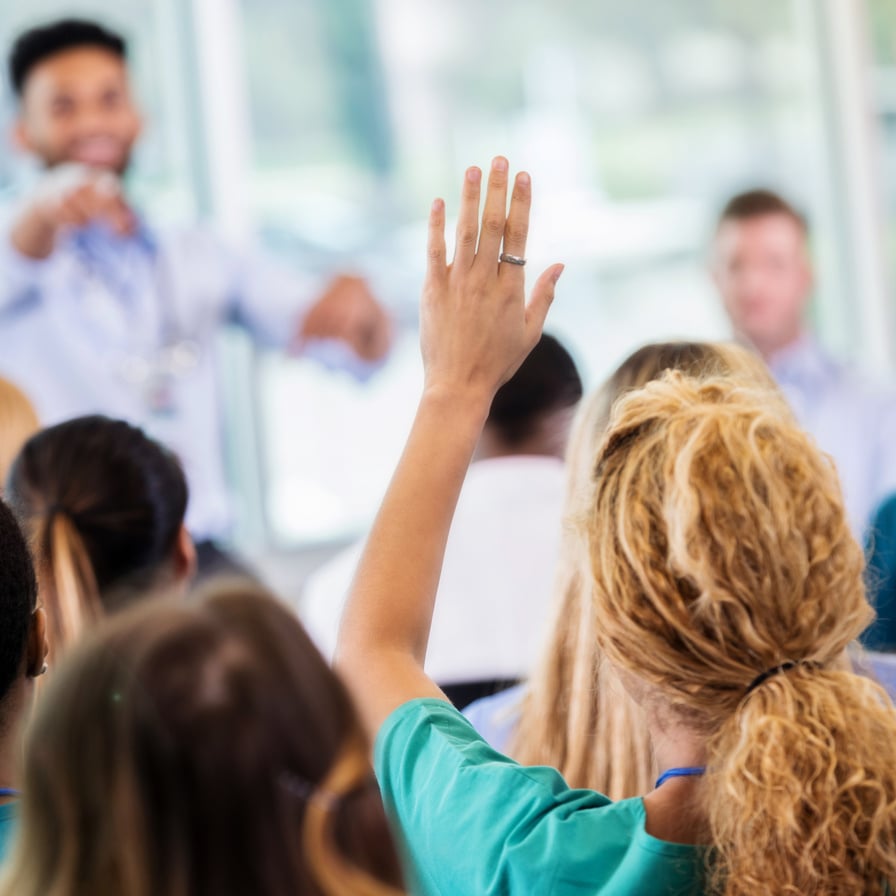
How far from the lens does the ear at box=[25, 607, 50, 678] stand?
40.3 inches

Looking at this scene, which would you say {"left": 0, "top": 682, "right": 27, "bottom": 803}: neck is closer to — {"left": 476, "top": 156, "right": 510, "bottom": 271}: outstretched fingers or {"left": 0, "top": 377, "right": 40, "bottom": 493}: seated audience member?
{"left": 476, "top": 156, "right": 510, "bottom": 271}: outstretched fingers

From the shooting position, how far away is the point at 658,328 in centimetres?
432

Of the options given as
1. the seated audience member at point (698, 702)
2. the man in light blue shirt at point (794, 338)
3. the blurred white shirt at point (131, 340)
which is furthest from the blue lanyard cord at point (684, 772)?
the man in light blue shirt at point (794, 338)

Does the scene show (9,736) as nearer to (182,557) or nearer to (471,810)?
(471,810)

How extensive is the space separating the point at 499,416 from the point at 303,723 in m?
1.50

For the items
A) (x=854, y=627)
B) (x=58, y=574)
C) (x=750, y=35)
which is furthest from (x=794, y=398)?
(x=854, y=627)

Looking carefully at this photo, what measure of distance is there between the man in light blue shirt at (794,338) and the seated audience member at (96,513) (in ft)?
7.14

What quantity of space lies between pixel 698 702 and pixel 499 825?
17cm

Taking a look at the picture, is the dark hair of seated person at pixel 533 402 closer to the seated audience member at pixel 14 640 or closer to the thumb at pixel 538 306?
the thumb at pixel 538 306

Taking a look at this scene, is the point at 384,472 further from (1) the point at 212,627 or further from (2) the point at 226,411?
(1) the point at 212,627

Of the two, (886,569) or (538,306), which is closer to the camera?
(538,306)

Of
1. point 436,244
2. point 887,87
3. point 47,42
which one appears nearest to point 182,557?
point 436,244

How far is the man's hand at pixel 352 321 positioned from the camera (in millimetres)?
2994

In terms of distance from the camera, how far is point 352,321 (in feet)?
9.81
